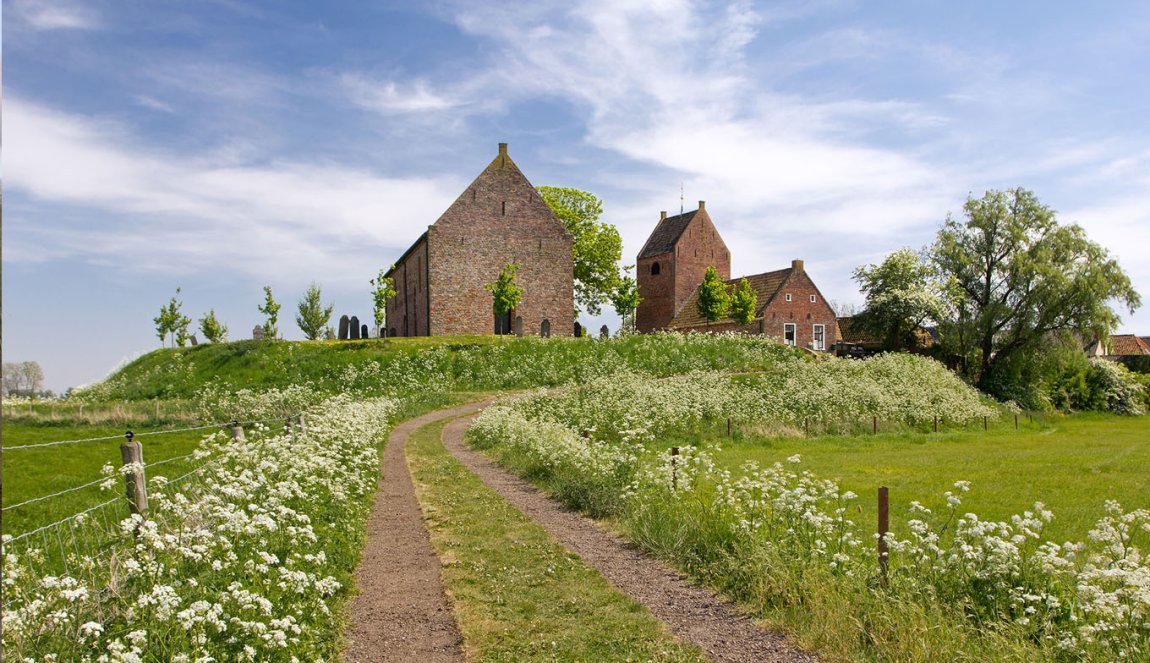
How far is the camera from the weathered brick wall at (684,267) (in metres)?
Result: 62.2

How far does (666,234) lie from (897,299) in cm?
2182

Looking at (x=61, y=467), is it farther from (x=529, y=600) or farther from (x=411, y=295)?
(x=411, y=295)

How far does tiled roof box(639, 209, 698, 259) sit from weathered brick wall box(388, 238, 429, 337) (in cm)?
2225

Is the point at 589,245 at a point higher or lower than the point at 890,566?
higher

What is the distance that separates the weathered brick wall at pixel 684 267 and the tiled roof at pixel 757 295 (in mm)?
968

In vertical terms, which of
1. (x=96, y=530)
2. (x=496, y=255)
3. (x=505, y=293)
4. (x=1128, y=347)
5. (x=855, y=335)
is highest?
(x=496, y=255)

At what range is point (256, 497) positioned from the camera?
29.2 feet

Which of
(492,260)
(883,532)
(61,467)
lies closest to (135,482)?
(883,532)

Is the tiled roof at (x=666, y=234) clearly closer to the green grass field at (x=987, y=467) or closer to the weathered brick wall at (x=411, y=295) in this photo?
the weathered brick wall at (x=411, y=295)

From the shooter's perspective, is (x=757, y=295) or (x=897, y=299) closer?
(x=897, y=299)

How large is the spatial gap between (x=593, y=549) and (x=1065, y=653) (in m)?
5.34

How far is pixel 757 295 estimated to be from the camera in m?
58.2

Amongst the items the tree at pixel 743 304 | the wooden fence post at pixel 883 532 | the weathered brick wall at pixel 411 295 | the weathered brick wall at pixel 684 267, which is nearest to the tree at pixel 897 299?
the tree at pixel 743 304

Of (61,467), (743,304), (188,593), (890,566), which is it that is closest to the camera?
(188,593)
